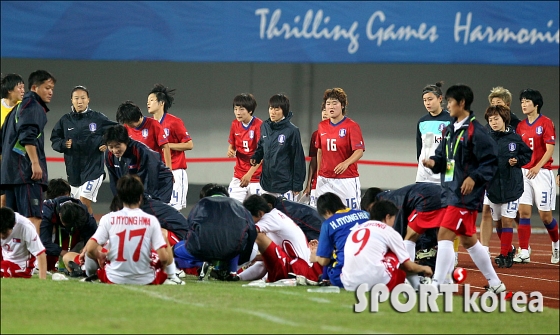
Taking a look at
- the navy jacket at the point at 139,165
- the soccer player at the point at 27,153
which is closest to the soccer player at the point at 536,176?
the navy jacket at the point at 139,165

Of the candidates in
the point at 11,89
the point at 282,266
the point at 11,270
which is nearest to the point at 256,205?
the point at 282,266

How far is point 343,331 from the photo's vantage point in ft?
21.5

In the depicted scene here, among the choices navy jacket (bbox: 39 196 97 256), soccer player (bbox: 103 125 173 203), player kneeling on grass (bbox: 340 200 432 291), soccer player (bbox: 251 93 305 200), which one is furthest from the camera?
soccer player (bbox: 251 93 305 200)

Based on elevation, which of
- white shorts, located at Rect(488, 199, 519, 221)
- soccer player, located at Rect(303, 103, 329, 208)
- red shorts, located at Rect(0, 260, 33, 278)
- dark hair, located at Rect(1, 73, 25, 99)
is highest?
dark hair, located at Rect(1, 73, 25, 99)

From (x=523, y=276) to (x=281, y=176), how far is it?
3.53 meters

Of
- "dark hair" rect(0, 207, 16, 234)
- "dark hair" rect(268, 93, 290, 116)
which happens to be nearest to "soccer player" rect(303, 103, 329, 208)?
"dark hair" rect(268, 93, 290, 116)

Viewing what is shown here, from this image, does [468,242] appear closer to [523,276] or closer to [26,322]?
[523,276]

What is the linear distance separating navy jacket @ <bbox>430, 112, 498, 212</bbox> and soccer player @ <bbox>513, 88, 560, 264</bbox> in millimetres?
3997

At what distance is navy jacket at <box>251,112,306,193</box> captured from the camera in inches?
509

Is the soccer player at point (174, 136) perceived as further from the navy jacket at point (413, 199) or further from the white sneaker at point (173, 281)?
the white sneaker at point (173, 281)

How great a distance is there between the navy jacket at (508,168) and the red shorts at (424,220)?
96.8 inches

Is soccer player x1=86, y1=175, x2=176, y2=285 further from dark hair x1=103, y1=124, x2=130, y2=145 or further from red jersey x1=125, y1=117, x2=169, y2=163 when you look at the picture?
red jersey x1=125, y1=117, x2=169, y2=163

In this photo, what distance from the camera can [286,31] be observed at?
18.2 metres

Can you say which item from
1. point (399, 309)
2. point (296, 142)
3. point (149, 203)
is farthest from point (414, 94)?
point (399, 309)
